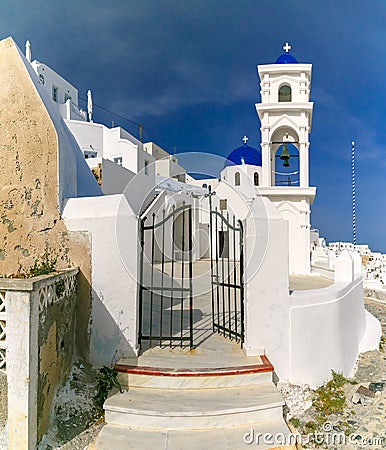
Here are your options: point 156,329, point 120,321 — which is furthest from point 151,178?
point 120,321

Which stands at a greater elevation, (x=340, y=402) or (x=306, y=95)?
(x=306, y=95)

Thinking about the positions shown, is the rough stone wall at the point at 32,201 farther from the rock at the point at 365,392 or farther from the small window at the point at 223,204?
the small window at the point at 223,204

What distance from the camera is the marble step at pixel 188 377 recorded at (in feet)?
13.6

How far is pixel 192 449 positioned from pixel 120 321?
5.87ft

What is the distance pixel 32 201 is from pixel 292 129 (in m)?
11.8

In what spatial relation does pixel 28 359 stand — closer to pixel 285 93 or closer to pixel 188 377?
pixel 188 377

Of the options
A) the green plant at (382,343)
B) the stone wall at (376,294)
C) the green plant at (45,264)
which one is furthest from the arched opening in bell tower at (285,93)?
the green plant at (45,264)

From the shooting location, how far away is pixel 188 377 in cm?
416

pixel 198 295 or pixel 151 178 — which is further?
pixel 151 178

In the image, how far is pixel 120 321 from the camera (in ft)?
14.9

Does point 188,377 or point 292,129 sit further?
point 292,129

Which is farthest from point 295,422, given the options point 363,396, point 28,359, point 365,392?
point 28,359

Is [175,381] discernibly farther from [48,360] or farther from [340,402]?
[340,402]

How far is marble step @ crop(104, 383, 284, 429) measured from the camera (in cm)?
366
